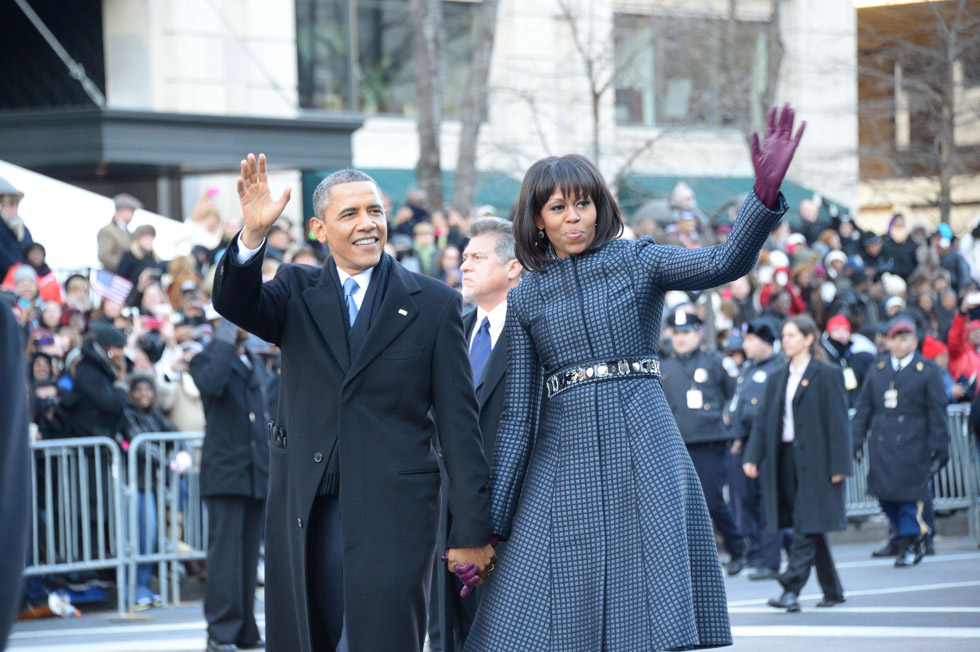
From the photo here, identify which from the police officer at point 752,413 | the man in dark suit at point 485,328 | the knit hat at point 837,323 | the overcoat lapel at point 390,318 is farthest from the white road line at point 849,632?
the knit hat at point 837,323

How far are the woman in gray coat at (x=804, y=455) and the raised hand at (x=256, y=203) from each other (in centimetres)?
A: 639

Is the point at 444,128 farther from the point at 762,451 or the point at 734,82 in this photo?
the point at 762,451

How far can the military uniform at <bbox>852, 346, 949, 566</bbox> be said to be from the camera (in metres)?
13.6

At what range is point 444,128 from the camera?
93.1 ft

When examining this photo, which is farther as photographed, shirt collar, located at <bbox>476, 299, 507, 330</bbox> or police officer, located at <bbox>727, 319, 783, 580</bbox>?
police officer, located at <bbox>727, 319, 783, 580</bbox>

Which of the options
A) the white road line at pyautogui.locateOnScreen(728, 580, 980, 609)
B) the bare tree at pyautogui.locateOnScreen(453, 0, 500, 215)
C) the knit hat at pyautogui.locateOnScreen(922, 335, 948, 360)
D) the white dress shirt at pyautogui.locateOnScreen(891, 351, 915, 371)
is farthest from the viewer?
the bare tree at pyautogui.locateOnScreen(453, 0, 500, 215)

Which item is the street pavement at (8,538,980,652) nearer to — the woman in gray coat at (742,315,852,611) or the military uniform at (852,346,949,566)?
the woman in gray coat at (742,315,852,611)

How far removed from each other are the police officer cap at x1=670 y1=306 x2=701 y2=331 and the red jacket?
5175 millimetres

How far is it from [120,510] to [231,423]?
6.80 feet

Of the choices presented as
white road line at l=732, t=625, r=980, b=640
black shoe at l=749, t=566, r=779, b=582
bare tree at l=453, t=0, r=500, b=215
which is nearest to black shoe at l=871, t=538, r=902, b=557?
black shoe at l=749, t=566, r=779, b=582

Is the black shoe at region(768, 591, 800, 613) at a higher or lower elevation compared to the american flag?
lower

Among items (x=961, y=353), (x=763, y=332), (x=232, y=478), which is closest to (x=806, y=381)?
(x=763, y=332)

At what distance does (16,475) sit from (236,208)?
2104cm

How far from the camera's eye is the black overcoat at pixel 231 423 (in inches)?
374
